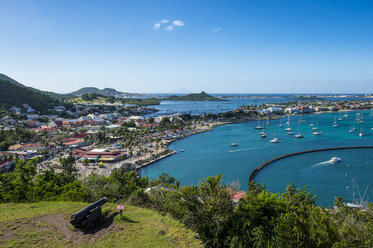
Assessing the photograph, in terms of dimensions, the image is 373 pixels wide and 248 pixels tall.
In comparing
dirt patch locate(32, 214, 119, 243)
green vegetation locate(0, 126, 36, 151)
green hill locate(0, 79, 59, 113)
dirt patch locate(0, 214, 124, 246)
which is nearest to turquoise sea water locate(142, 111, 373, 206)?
dirt patch locate(32, 214, 119, 243)

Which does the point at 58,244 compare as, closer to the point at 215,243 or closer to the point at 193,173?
the point at 215,243

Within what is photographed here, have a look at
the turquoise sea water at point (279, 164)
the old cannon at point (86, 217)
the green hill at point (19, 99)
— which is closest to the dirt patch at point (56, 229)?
the old cannon at point (86, 217)

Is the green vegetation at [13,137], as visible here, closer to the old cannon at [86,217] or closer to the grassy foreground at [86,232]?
the grassy foreground at [86,232]

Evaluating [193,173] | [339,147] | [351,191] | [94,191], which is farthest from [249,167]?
[94,191]

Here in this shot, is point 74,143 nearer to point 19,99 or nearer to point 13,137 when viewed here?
point 13,137

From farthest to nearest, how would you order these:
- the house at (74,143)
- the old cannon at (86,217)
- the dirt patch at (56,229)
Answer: the house at (74,143), the old cannon at (86,217), the dirt patch at (56,229)
